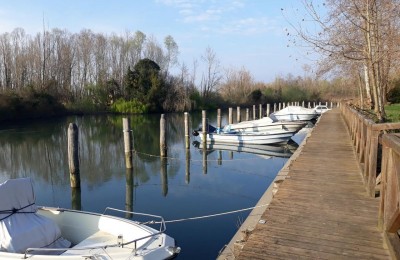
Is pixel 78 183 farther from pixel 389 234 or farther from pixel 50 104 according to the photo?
pixel 50 104

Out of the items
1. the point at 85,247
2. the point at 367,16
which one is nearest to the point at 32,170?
the point at 85,247

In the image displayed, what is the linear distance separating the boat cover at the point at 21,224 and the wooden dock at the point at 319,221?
3405 mm

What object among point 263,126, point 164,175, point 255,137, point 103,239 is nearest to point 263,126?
point 263,126

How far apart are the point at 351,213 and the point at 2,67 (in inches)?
2071

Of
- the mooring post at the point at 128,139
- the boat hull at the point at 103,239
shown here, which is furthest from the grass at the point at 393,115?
the boat hull at the point at 103,239

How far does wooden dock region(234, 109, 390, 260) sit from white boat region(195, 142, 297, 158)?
10.8 metres

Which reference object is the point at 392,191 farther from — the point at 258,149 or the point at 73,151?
the point at 258,149

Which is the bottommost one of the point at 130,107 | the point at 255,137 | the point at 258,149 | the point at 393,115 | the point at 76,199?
the point at 76,199

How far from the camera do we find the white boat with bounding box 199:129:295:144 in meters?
20.6

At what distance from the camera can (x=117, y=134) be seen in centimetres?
2883

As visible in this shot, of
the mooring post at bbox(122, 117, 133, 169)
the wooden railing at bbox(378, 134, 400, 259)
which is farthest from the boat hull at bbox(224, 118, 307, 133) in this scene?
the wooden railing at bbox(378, 134, 400, 259)

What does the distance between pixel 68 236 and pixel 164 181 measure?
24.3 feet

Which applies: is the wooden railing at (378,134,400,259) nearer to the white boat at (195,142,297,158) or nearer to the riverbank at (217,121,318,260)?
the riverbank at (217,121,318,260)

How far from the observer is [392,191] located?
3.80 meters
